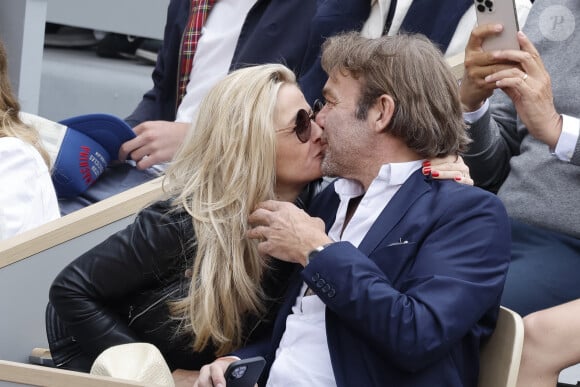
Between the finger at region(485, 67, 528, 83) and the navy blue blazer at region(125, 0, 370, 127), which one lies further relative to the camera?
the navy blue blazer at region(125, 0, 370, 127)

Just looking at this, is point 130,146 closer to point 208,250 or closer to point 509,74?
point 208,250

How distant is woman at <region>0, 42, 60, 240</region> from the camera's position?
3711mm

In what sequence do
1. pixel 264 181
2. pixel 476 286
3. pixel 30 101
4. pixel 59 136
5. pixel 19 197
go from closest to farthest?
pixel 476 286 → pixel 264 181 → pixel 19 197 → pixel 59 136 → pixel 30 101

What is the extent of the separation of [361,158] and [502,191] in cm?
79

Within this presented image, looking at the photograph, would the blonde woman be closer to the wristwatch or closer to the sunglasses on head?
the sunglasses on head

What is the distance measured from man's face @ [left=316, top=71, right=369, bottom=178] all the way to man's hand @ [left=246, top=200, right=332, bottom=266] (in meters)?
0.20

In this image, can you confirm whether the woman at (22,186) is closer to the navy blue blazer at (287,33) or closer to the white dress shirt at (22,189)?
the white dress shirt at (22,189)

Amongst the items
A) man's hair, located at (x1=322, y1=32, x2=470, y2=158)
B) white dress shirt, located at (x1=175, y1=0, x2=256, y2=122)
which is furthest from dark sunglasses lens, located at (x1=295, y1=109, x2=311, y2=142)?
white dress shirt, located at (x1=175, y1=0, x2=256, y2=122)

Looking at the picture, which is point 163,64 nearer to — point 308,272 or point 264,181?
point 264,181

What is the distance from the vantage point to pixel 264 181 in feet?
10.2

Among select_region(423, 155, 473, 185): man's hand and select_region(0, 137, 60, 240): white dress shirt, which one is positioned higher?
select_region(423, 155, 473, 185): man's hand

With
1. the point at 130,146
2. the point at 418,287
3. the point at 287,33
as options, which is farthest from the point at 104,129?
the point at 418,287

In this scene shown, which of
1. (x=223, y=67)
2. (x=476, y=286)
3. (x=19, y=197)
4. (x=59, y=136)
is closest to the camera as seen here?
(x=476, y=286)

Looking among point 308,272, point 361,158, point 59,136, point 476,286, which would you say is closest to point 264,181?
point 361,158
